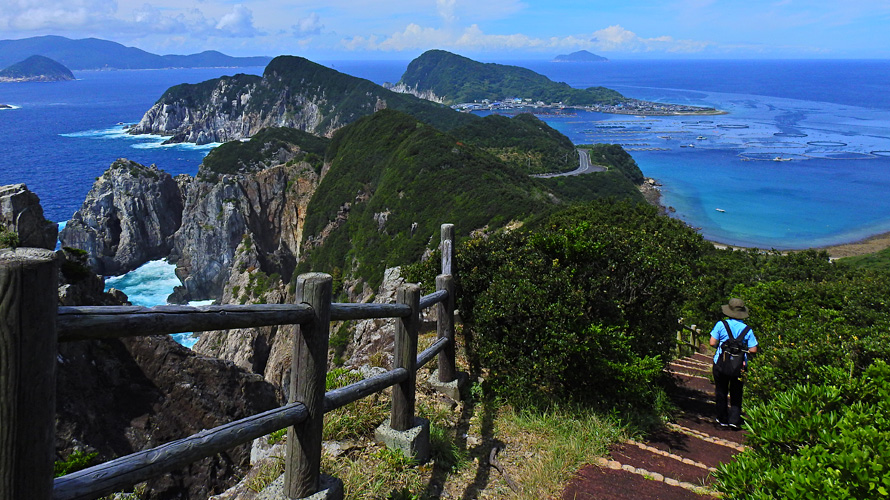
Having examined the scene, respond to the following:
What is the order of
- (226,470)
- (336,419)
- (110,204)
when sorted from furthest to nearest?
(110,204)
(226,470)
(336,419)

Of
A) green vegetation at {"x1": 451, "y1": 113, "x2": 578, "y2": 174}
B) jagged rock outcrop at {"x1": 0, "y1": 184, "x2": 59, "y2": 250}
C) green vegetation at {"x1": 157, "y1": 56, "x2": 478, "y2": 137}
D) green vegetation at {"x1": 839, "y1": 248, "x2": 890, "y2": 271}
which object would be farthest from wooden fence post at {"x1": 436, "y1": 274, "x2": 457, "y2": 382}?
green vegetation at {"x1": 157, "y1": 56, "x2": 478, "y2": 137}

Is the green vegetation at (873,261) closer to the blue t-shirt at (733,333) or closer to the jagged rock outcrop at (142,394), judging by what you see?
the blue t-shirt at (733,333)

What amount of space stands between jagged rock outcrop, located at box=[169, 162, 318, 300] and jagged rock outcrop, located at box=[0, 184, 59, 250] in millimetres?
33256

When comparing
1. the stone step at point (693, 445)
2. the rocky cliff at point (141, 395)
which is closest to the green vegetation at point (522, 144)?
the rocky cliff at point (141, 395)

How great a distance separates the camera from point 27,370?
195cm

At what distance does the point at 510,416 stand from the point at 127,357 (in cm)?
A: 1371

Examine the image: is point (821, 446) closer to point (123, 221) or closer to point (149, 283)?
point (149, 283)

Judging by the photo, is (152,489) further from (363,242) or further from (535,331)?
(363,242)

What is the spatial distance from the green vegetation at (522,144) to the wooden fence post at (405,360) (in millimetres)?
85769

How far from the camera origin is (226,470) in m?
9.12

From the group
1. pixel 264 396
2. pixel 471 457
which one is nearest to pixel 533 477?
pixel 471 457

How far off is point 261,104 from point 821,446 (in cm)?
16216

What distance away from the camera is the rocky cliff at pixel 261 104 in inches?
5625

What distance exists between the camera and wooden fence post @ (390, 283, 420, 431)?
191 inches
